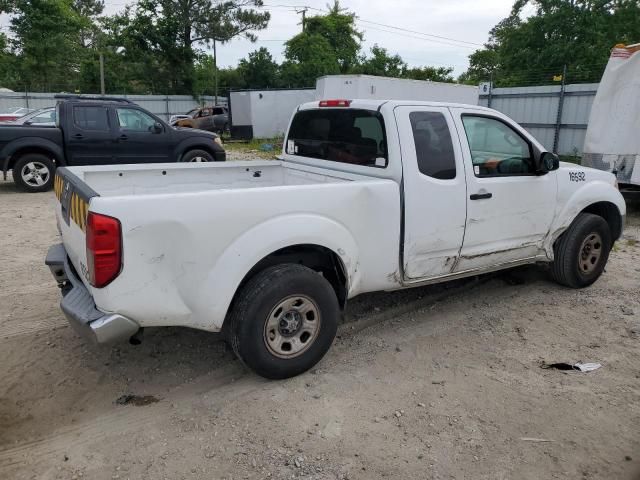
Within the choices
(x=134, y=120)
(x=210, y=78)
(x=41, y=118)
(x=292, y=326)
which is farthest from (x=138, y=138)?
(x=210, y=78)

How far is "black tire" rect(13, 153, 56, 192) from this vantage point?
10109 millimetres

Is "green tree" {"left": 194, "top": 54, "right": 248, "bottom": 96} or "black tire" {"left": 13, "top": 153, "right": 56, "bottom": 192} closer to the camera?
"black tire" {"left": 13, "top": 153, "right": 56, "bottom": 192}

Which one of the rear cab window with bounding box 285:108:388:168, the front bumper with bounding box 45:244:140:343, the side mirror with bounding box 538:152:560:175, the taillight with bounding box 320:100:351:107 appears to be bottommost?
the front bumper with bounding box 45:244:140:343

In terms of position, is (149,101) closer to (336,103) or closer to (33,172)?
(33,172)

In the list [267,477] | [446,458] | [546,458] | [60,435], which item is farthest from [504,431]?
[60,435]

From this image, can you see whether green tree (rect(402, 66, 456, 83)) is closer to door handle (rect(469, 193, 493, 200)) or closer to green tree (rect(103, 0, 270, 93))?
green tree (rect(103, 0, 270, 93))

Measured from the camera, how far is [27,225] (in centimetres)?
767

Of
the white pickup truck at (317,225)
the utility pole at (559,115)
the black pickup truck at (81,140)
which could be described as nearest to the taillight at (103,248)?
the white pickup truck at (317,225)

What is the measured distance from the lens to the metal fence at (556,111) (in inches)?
569

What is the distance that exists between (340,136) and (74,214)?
2.08 meters

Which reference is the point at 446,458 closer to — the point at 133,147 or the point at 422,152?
the point at 422,152

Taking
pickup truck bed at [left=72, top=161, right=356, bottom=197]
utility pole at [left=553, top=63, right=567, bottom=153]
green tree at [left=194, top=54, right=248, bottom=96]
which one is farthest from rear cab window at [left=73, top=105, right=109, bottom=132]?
green tree at [left=194, top=54, right=248, bottom=96]

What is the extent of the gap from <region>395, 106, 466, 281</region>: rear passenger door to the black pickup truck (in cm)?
802

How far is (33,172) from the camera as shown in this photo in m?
10.2
